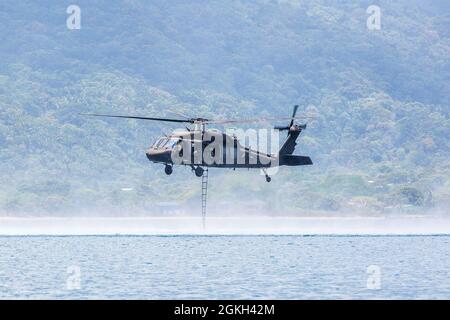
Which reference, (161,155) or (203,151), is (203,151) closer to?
(203,151)

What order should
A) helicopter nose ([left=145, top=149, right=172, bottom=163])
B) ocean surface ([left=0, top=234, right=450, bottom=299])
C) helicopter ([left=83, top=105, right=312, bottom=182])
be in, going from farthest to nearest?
1. helicopter ([left=83, top=105, right=312, bottom=182])
2. helicopter nose ([left=145, top=149, right=172, bottom=163])
3. ocean surface ([left=0, top=234, right=450, bottom=299])

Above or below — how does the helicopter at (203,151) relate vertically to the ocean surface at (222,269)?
above

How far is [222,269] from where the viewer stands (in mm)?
74375

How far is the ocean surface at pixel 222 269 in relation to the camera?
195ft

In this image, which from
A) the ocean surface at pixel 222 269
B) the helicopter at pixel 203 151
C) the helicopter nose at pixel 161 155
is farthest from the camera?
the helicopter at pixel 203 151

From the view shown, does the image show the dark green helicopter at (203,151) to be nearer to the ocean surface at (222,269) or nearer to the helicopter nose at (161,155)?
the helicopter nose at (161,155)

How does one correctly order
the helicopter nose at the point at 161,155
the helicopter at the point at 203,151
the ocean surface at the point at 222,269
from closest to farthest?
the ocean surface at the point at 222,269
the helicopter nose at the point at 161,155
the helicopter at the point at 203,151

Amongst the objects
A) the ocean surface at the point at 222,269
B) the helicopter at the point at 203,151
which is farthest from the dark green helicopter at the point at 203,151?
the ocean surface at the point at 222,269

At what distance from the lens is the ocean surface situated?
2340 inches

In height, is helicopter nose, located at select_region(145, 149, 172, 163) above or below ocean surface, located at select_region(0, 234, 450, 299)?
above

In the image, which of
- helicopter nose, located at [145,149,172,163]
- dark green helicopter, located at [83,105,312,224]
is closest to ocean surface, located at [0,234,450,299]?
dark green helicopter, located at [83,105,312,224]

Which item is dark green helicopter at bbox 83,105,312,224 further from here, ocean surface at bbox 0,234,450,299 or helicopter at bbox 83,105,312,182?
ocean surface at bbox 0,234,450,299
